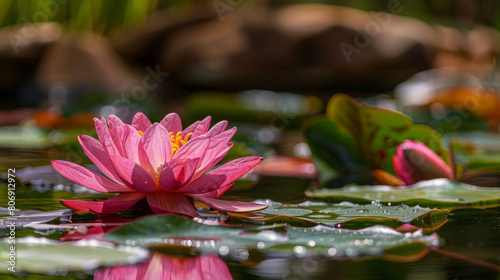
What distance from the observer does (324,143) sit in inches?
68.3

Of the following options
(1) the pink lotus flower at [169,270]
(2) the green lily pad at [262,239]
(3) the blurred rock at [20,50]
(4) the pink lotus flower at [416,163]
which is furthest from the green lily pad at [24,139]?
(3) the blurred rock at [20,50]

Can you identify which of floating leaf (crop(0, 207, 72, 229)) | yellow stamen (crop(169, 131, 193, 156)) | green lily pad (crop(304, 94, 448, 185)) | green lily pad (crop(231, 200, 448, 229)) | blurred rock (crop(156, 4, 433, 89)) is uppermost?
blurred rock (crop(156, 4, 433, 89))

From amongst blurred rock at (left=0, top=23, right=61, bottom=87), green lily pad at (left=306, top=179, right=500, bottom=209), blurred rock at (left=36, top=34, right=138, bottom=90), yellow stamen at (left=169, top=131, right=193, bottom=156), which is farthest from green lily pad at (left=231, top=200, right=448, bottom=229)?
blurred rock at (left=0, top=23, right=61, bottom=87)

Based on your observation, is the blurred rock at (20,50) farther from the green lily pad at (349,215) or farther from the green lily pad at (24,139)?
the green lily pad at (349,215)

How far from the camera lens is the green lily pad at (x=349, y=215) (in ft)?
3.26

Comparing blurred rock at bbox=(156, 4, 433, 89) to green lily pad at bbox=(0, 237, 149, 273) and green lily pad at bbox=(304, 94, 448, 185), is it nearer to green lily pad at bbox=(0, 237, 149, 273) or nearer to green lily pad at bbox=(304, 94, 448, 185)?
green lily pad at bbox=(304, 94, 448, 185)

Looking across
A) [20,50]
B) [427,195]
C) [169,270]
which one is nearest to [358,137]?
[427,195]

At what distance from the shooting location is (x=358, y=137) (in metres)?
1.65

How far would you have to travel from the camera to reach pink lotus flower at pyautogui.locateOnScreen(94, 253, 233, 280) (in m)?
0.73

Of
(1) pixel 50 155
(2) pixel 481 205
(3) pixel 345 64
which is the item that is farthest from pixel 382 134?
(3) pixel 345 64

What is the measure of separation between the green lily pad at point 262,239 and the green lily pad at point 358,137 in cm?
66

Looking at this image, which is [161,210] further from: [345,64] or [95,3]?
[95,3]

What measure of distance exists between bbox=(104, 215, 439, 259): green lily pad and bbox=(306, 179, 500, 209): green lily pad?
A: 271 millimetres

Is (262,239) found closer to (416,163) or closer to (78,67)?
(416,163)
